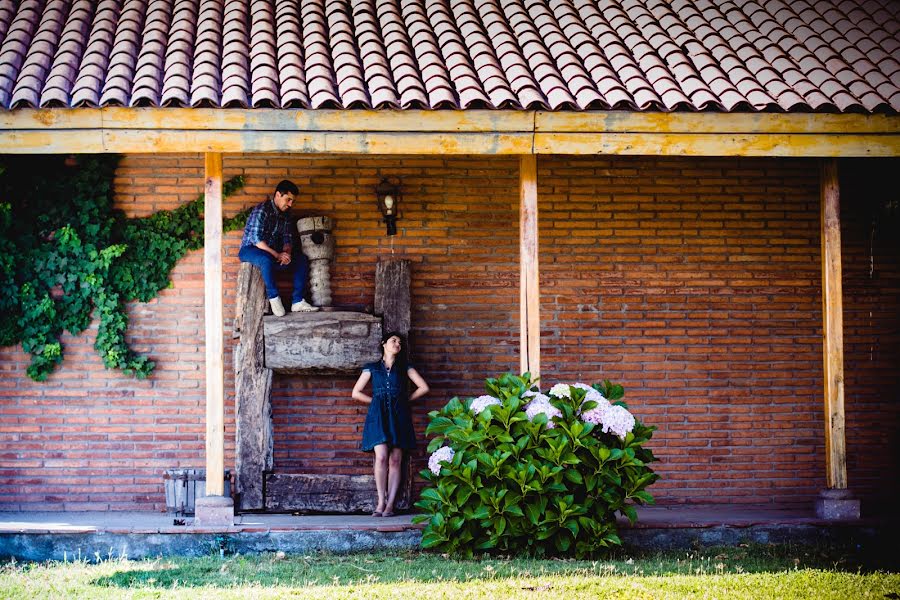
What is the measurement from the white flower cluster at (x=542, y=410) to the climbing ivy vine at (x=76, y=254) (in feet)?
11.2

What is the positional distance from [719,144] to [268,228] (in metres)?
3.74

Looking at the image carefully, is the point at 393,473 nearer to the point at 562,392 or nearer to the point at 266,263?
the point at 562,392

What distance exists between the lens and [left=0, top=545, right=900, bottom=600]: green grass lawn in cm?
654

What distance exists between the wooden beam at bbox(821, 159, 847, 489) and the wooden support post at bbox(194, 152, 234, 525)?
4664 mm

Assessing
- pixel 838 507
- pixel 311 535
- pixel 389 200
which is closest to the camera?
pixel 311 535

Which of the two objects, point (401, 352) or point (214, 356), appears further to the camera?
point (401, 352)

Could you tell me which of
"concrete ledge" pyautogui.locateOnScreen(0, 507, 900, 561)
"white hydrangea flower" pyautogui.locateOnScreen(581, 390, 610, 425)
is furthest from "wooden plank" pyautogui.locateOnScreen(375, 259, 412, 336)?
"white hydrangea flower" pyautogui.locateOnScreen(581, 390, 610, 425)

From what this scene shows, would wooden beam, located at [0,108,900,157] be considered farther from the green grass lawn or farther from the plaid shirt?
the green grass lawn

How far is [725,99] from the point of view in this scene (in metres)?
7.91

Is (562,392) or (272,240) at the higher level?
(272,240)

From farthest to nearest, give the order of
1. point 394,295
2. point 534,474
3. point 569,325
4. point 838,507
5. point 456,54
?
1. point 569,325
2. point 394,295
3. point 456,54
4. point 838,507
5. point 534,474

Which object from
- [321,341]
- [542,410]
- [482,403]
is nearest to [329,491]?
[321,341]

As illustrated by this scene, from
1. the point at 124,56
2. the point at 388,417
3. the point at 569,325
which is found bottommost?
the point at 388,417

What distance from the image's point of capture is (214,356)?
796 centimetres
